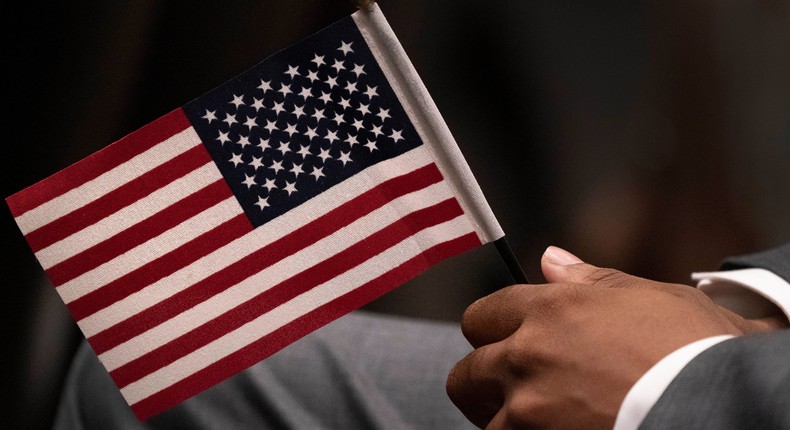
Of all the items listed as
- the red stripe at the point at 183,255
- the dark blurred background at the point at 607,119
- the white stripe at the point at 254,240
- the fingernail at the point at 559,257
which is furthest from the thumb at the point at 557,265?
the dark blurred background at the point at 607,119

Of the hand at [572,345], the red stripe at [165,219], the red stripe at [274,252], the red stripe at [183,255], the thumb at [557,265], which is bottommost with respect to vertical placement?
the hand at [572,345]

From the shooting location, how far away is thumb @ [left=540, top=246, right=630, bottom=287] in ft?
1.64

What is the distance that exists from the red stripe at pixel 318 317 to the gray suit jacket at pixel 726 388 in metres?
0.21

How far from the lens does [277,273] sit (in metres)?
0.58

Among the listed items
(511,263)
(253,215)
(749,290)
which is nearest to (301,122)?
(253,215)

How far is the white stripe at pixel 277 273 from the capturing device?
57cm

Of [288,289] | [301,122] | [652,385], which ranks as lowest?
[652,385]

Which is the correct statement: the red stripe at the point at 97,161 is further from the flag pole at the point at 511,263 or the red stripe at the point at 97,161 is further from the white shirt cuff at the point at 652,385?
the white shirt cuff at the point at 652,385

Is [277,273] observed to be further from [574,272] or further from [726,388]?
[726,388]

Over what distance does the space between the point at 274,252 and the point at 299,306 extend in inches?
1.7

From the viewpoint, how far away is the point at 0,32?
0.95 m

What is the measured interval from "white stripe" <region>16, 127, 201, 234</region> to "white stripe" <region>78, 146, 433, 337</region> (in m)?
0.08

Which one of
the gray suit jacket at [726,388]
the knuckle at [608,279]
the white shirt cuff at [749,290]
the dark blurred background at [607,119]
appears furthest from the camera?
the dark blurred background at [607,119]

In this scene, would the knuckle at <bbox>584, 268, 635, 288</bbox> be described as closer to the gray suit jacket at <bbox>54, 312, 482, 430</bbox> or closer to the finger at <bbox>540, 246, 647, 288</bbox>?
the finger at <bbox>540, 246, 647, 288</bbox>
